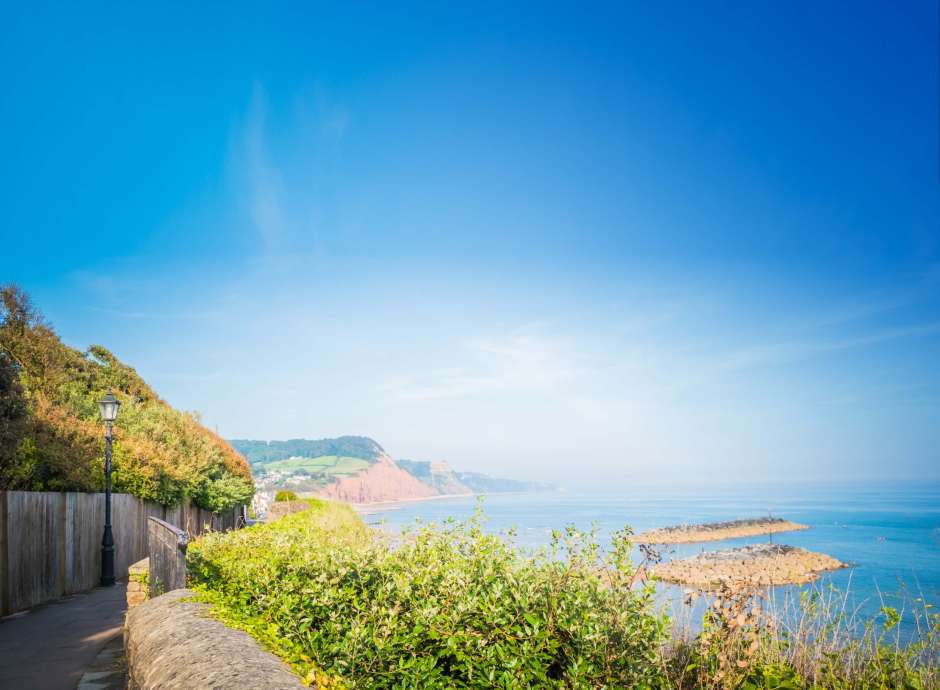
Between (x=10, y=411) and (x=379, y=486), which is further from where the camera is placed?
(x=379, y=486)

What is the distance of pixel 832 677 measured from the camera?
13.4 feet

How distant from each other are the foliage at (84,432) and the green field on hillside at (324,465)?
355 feet

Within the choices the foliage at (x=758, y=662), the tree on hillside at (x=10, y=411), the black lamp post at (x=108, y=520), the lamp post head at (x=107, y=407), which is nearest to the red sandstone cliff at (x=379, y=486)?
the black lamp post at (x=108, y=520)

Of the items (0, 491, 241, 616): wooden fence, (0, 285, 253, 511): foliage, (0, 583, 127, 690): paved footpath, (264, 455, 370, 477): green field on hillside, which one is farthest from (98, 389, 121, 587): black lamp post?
(264, 455, 370, 477): green field on hillside

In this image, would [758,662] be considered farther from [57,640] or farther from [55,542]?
[55,542]

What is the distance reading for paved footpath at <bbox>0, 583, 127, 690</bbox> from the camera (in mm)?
5797

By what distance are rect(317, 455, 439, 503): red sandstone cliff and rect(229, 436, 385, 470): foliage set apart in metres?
4.90

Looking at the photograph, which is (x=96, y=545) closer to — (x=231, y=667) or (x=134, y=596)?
(x=134, y=596)

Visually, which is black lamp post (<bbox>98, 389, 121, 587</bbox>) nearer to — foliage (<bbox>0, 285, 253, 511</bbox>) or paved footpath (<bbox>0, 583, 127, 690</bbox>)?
foliage (<bbox>0, 285, 253, 511</bbox>)

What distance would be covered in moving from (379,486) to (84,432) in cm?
13594

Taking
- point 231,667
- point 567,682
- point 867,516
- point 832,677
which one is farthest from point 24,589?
point 867,516

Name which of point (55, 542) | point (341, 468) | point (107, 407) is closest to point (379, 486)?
point (341, 468)

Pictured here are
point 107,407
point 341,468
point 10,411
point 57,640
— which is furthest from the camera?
point 341,468

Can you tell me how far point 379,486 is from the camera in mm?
144875
